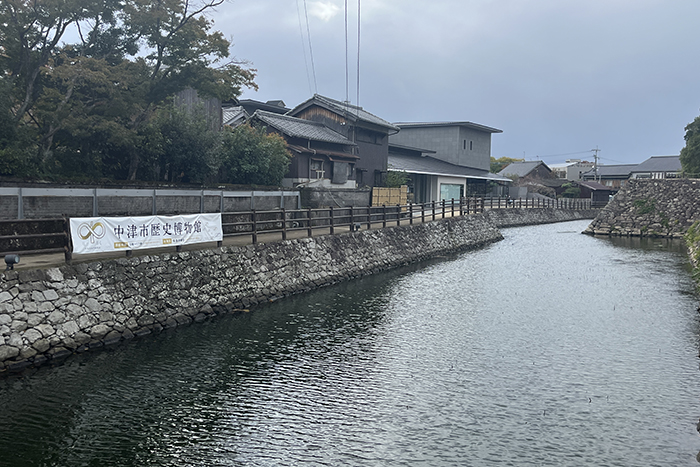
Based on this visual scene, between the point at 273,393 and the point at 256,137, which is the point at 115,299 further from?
the point at 256,137

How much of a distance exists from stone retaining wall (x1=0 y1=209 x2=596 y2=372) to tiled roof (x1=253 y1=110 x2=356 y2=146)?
1370 cm

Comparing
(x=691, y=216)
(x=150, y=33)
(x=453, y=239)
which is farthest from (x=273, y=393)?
(x=691, y=216)

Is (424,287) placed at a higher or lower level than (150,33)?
lower

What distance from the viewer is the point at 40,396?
32.0 feet

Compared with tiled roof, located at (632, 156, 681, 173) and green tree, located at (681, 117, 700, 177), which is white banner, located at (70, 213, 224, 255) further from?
tiled roof, located at (632, 156, 681, 173)

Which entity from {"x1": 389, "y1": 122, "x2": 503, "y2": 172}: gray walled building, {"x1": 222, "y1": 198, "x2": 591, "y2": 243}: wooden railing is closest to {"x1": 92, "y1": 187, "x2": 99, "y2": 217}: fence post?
{"x1": 222, "y1": 198, "x2": 591, "y2": 243}: wooden railing

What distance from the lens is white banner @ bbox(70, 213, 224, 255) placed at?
519 inches

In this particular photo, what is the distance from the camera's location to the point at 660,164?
89.4 m

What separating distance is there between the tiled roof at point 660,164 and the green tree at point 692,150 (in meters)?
31.9

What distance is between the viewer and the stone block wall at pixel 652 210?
45188mm

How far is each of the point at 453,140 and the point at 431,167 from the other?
7772 millimetres

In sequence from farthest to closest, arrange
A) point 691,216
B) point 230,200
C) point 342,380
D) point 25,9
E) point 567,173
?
point 567,173
point 691,216
point 230,200
point 25,9
point 342,380

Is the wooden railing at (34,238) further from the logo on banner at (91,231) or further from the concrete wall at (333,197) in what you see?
the concrete wall at (333,197)

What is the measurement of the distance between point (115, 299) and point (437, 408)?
26.9 ft
